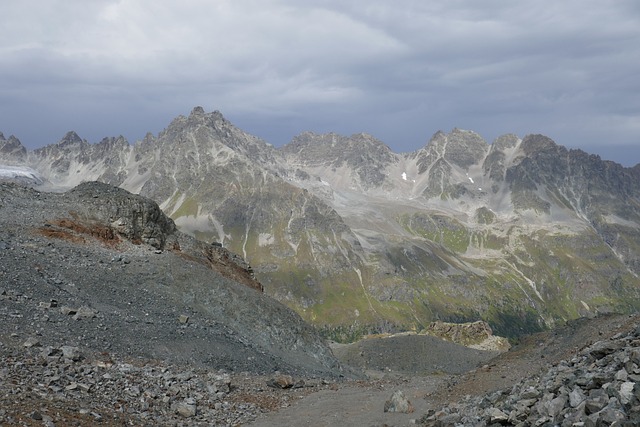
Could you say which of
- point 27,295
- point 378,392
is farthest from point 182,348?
point 378,392

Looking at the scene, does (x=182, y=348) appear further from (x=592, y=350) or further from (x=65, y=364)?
(x=592, y=350)

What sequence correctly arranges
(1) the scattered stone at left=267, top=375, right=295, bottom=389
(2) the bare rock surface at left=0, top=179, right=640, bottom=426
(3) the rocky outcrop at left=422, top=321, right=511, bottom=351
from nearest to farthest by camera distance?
1. (2) the bare rock surface at left=0, top=179, right=640, bottom=426
2. (1) the scattered stone at left=267, top=375, right=295, bottom=389
3. (3) the rocky outcrop at left=422, top=321, right=511, bottom=351

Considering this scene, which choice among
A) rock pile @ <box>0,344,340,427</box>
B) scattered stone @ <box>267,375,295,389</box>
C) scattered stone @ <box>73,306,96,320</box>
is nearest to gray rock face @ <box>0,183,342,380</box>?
scattered stone @ <box>73,306,96,320</box>

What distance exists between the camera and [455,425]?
23906 millimetres

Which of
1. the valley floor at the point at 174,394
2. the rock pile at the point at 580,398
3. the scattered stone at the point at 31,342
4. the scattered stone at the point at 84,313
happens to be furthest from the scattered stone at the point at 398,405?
the scattered stone at the point at 84,313

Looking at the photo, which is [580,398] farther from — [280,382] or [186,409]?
[280,382]

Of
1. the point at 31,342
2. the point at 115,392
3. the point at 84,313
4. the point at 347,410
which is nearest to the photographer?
the point at 115,392

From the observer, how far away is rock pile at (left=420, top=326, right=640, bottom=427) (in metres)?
17.1

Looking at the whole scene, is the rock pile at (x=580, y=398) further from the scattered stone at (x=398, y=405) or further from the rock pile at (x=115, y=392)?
the rock pile at (x=115, y=392)

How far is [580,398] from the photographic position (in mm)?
19141

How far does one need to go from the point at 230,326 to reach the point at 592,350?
33.6m

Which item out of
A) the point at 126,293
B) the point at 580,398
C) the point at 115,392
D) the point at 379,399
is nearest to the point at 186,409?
the point at 115,392

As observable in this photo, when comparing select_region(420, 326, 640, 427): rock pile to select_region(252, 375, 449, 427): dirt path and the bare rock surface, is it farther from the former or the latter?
Answer: select_region(252, 375, 449, 427): dirt path

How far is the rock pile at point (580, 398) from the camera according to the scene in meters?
17.1
